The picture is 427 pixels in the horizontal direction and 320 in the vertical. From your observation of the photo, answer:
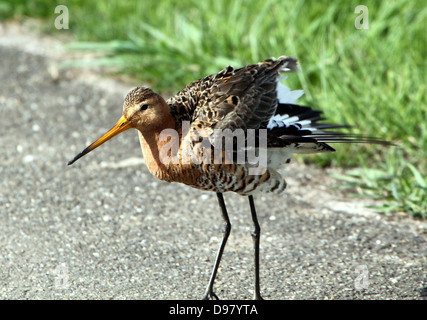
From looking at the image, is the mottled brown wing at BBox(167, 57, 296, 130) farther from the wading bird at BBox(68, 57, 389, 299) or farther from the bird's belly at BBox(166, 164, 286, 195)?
the bird's belly at BBox(166, 164, 286, 195)

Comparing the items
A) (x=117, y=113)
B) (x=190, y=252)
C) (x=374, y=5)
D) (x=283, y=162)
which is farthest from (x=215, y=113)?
(x=374, y=5)

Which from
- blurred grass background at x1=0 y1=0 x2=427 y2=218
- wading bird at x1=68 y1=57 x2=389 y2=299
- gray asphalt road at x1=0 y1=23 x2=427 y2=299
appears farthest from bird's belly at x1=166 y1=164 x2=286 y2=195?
blurred grass background at x1=0 y1=0 x2=427 y2=218

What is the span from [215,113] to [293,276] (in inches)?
50.8

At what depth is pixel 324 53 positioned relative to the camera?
6.58m

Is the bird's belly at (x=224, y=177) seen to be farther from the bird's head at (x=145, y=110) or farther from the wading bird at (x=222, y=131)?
the bird's head at (x=145, y=110)

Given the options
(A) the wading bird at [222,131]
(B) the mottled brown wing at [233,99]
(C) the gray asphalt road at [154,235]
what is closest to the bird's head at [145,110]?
(A) the wading bird at [222,131]

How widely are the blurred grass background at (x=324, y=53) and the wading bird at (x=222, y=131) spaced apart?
143 cm

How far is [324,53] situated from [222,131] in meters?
2.75

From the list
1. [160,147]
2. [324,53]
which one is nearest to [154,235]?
[160,147]

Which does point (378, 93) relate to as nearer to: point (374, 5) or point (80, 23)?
point (374, 5)

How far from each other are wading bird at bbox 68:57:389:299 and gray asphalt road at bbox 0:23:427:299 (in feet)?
1.49

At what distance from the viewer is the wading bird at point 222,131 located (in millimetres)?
4148
